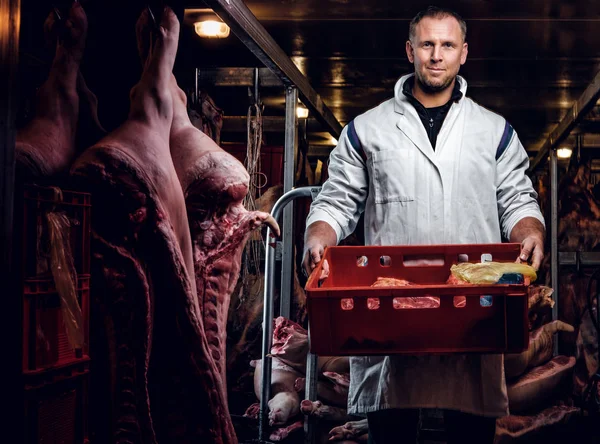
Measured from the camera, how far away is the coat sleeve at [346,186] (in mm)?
4270

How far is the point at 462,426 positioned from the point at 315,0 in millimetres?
3747

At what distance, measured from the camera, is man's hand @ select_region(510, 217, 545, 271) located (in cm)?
350

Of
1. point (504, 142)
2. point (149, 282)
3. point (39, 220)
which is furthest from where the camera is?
point (504, 142)

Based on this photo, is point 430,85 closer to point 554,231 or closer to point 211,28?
point 211,28

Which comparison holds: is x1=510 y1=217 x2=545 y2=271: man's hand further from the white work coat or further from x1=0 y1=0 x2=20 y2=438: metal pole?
x1=0 y1=0 x2=20 y2=438: metal pole

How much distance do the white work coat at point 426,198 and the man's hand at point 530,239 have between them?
10cm

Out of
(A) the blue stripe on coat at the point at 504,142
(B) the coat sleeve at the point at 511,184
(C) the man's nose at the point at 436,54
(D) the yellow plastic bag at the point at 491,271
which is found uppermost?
(C) the man's nose at the point at 436,54

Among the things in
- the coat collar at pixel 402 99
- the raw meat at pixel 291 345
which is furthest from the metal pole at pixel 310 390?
the coat collar at pixel 402 99

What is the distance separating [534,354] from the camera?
22.7ft

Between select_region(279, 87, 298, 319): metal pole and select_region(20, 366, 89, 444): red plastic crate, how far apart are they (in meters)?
3.80

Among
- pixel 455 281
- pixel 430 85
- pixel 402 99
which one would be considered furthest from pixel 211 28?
pixel 455 281

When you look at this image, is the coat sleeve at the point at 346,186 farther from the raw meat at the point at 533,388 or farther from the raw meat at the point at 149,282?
the raw meat at the point at 533,388

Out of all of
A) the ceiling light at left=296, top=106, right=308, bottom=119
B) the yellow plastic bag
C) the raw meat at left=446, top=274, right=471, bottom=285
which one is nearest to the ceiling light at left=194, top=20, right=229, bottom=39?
the ceiling light at left=296, top=106, right=308, bottom=119

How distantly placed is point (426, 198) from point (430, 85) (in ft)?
1.95
